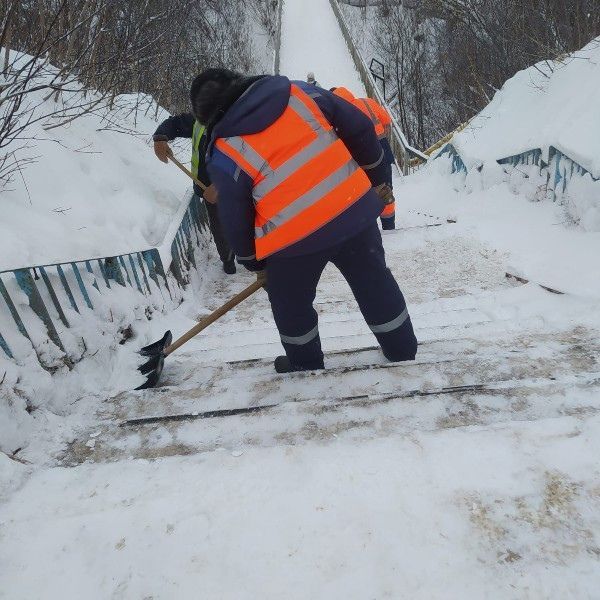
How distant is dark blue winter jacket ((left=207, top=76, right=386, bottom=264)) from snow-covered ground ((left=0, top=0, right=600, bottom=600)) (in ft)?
1.99

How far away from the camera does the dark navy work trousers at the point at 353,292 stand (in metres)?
1.95

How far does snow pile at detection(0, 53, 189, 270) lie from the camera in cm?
266

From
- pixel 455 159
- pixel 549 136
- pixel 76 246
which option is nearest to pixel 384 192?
pixel 76 246

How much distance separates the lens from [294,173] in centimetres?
173

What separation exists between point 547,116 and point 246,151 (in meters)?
4.70

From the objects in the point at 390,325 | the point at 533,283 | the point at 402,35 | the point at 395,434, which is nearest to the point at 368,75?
the point at 402,35

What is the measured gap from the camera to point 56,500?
4.45ft

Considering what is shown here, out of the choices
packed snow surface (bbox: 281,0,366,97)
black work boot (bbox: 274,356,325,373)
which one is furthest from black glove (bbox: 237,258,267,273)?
packed snow surface (bbox: 281,0,366,97)

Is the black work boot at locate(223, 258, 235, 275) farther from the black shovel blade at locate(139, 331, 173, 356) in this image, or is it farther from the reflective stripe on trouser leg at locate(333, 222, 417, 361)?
the reflective stripe on trouser leg at locate(333, 222, 417, 361)

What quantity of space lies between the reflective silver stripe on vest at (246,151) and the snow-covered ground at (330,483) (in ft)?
2.98

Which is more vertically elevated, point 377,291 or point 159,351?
point 377,291

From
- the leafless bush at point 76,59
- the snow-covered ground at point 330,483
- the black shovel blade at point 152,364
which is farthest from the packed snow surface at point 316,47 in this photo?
the snow-covered ground at point 330,483

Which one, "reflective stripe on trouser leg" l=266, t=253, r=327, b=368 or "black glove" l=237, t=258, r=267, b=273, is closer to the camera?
"reflective stripe on trouser leg" l=266, t=253, r=327, b=368

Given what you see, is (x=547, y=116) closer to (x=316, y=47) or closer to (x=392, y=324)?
(x=392, y=324)
